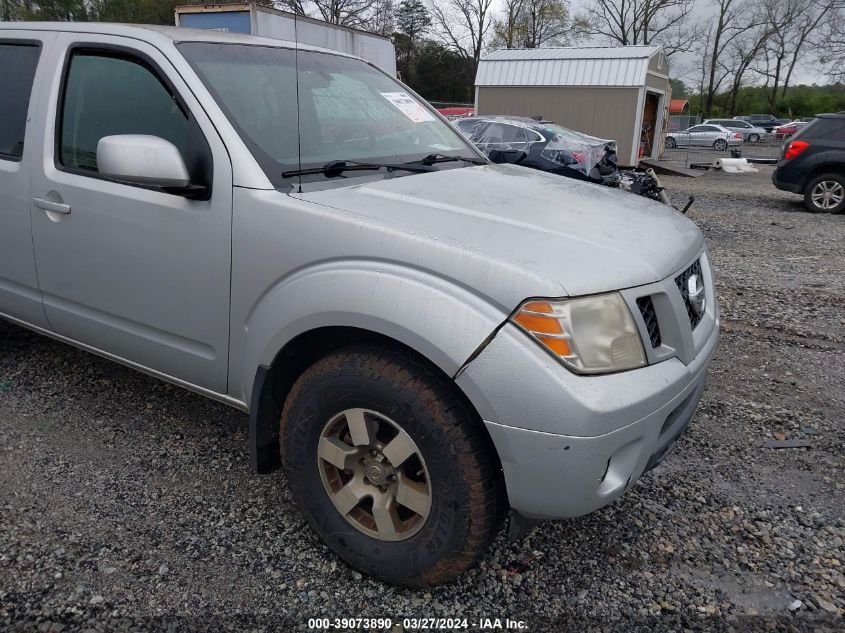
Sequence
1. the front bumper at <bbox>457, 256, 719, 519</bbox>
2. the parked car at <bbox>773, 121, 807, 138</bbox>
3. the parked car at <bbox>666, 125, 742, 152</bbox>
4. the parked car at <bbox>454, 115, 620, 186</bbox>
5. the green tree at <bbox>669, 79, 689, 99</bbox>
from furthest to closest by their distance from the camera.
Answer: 1. the green tree at <bbox>669, 79, 689, 99</bbox>
2. the parked car at <bbox>773, 121, 807, 138</bbox>
3. the parked car at <bbox>666, 125, 742, 152</bbox>
4. the parked car at <bbox>454, 115, 620, 186</bbox>
5. the front bumper at <bbox>457, 256, 719, 519</bbox>

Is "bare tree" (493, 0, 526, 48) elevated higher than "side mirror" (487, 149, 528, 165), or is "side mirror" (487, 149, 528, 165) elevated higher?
"bare tree" (493, 0, 526, 48)

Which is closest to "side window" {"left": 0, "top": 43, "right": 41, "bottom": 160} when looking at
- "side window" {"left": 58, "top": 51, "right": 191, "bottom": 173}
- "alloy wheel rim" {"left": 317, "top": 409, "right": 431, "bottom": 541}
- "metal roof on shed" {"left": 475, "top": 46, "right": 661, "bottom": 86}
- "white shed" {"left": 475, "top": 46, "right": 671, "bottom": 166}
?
"side window" {"left": 58, "top": 51, "right": 191, "bottom": 173}

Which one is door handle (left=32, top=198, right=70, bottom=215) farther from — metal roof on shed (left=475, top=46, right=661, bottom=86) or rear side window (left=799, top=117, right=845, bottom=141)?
metal roof on shed (left=475, top=46, right=661, bottom=86)

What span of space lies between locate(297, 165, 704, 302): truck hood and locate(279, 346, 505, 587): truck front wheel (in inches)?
15.1

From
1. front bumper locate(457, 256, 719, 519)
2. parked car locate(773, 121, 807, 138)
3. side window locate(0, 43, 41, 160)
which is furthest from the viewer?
parked car locate(773, 121, 807, 138)

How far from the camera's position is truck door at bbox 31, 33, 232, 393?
243 centimetres

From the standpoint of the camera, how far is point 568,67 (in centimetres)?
2150

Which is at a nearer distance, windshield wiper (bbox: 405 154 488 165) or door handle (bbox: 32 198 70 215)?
door handle (bbox: 32 198 70 215)

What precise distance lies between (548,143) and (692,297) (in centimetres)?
999

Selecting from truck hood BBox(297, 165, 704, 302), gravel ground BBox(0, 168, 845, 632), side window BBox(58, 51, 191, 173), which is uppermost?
side window BBox(58, 51, 191, 173)

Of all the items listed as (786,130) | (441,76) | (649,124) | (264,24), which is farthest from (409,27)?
(264,24)

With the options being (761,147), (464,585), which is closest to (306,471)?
(464,585)

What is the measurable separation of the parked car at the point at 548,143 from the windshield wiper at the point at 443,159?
17.6ft

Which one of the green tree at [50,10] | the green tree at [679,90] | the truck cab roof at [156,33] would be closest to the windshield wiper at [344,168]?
the truck cab roof at [156,33]
